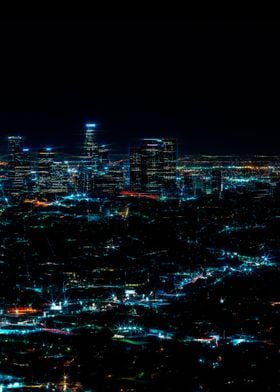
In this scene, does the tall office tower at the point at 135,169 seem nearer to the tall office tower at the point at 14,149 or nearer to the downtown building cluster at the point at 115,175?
the downtown building cluster at the point at 115,175

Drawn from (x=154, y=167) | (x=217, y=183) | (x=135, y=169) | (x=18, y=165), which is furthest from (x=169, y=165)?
(x=18, y=165)

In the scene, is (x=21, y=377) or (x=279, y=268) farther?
(x=279, y=268)

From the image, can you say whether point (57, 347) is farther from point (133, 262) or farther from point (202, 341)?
point (133, 262)

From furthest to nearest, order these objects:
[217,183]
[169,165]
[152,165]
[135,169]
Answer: [169,165], [152,165], [135,169], [217,183]

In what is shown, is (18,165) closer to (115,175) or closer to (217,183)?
(115,175)

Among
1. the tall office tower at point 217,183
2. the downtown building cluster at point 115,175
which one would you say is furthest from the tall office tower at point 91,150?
the tall office tower at point 217,183

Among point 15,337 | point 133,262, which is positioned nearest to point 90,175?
point 133,262

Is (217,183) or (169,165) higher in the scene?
(169,165)
